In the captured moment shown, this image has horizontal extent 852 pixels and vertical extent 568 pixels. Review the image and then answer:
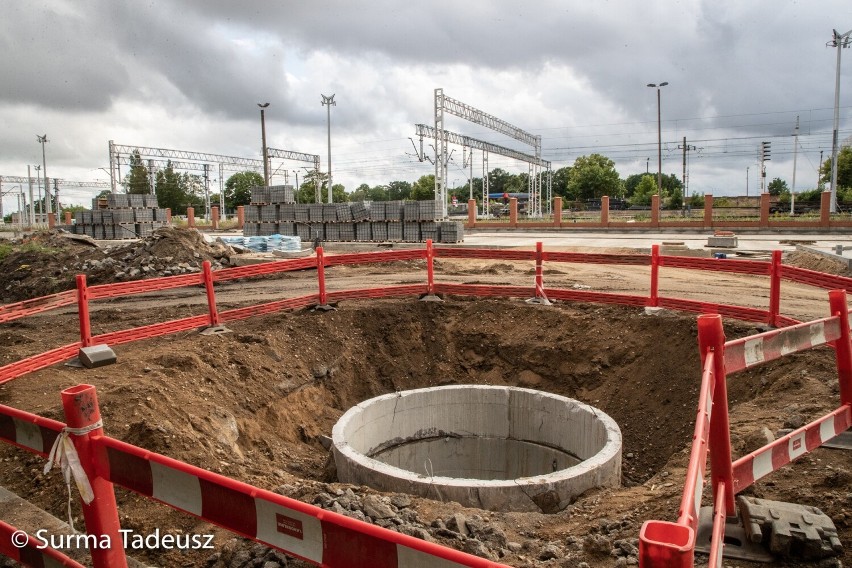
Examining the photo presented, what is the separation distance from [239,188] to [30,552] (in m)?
104

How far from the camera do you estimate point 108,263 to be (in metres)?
16.8

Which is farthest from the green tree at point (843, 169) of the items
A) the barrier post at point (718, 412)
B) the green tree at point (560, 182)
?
the barrier post at point (718, 412)

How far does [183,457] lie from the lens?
5.38 metres

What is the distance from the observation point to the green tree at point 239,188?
322ft

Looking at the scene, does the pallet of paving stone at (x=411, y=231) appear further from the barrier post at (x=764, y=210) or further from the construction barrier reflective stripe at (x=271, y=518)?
the construction barrier reflective stripe at (x=271, y=518)

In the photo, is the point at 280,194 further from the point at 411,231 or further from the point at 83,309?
the point at 83,309

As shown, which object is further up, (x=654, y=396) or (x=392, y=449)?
(x=654, y=396)

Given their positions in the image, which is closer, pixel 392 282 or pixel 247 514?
pixel 247 514

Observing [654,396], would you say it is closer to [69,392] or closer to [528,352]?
[528,352]

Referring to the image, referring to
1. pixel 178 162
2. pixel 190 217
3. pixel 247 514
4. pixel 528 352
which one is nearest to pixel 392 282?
pixel 528 352

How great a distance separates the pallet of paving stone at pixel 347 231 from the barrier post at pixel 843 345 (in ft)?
79.3

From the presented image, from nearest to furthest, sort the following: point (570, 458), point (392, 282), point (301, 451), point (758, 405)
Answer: point (758, 405), point (301, 451), point (570, 458), point (392, 282)

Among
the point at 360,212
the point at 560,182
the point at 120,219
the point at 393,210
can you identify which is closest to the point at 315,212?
the point at 360,212

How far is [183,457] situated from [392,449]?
4221 millimetres
